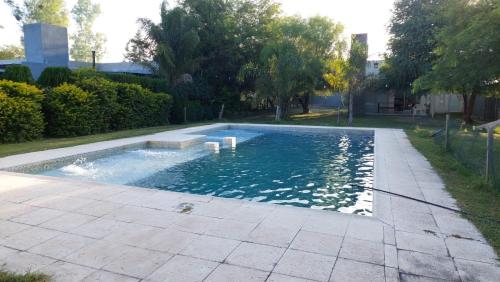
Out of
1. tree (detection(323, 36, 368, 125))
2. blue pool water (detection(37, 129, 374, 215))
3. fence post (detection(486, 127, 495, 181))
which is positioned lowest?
blue pool water (detection(37, 129, 374, 215))

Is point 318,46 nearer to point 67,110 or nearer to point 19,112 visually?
point 67,110

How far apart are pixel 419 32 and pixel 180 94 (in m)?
14.4

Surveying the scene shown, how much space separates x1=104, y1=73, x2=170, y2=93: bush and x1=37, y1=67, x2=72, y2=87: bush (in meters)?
2.23

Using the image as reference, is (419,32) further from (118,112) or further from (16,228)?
(16,228)

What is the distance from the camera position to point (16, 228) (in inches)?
155

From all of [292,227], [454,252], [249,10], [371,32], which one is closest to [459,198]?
[454,252]

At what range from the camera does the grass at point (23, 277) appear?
2.76m

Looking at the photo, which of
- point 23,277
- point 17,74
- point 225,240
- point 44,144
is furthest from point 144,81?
point 23,277

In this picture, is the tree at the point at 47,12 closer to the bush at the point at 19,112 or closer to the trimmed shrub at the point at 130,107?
the trimmed shrub at the point at 130,107

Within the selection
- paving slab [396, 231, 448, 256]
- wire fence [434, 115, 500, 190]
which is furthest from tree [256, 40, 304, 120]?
paving slab [396, 231, 448, 256]

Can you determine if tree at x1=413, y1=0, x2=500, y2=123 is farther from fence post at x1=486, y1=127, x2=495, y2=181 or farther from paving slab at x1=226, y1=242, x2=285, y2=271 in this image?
paving slab at x1=226, y1=242, x2=285, y2=271

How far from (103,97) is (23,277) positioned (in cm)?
1172

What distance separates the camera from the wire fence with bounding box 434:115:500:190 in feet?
18.6

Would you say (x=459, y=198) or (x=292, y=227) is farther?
(x=459, y=198)
